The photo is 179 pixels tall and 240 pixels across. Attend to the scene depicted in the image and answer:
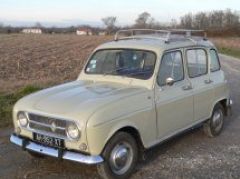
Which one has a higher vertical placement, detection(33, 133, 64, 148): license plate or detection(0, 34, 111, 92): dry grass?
detection(33, 133, 64, 148): license plate

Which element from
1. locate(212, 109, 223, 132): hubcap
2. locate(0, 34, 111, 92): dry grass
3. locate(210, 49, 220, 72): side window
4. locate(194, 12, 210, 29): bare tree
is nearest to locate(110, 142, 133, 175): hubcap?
locate(212, 109, 223, 132): hubcap

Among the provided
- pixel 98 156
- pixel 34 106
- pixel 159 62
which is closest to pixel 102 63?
pixel 159 62

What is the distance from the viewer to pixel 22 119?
6.04 meters

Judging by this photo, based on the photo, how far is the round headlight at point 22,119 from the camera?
19.7 ft

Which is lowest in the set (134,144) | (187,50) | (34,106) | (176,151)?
(176,151)

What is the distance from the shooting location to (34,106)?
5.89 metres

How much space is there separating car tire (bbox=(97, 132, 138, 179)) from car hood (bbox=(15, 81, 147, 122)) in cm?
49

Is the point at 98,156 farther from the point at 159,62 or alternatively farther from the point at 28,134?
the point at 159,62

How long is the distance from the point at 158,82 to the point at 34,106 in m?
1.84

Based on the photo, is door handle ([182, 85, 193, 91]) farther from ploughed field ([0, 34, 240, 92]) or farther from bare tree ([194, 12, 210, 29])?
bare tree ([194, 12, 210, 29])

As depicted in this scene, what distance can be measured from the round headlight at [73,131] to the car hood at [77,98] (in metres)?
0.13

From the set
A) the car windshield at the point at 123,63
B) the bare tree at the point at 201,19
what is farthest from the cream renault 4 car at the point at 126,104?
the bare tree at the point at 201,19

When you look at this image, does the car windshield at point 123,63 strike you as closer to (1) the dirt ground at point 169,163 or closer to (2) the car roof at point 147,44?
(2) the car roof at point 147,44

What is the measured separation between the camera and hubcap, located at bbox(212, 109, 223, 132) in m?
8.26
